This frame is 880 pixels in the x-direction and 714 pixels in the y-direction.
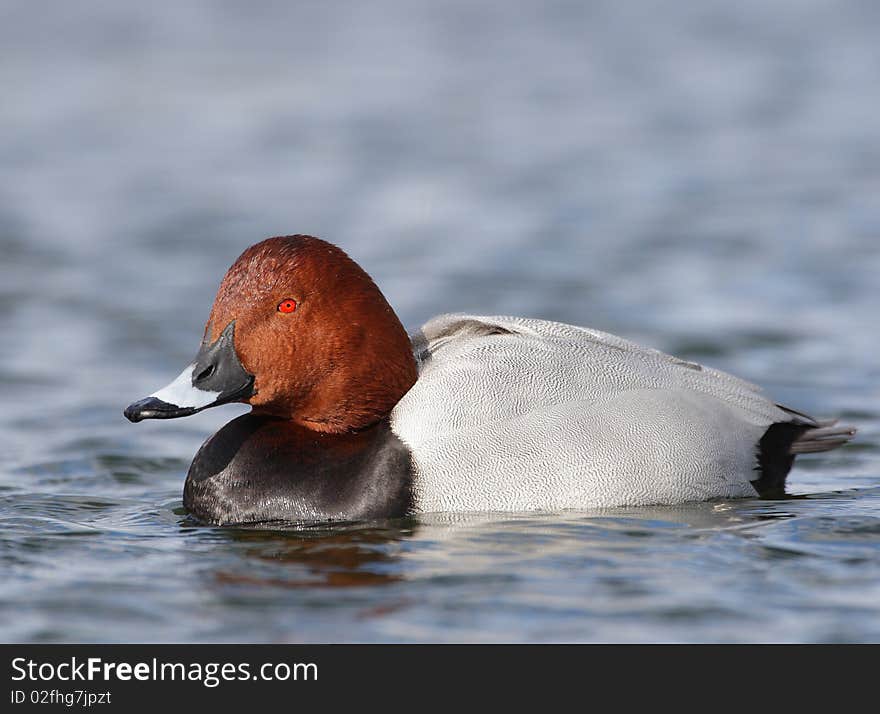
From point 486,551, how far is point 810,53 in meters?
12.5

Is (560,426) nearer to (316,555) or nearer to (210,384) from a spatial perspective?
(316,555)

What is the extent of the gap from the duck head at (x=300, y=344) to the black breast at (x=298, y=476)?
115 millimetres

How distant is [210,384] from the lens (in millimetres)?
6047

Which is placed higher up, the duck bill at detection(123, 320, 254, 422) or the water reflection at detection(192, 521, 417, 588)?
the duck bill at detection(123, 320, 254, 422)

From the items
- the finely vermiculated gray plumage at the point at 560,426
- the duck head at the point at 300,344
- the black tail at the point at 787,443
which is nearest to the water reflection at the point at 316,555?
the finely vermiculated gray plumage at the point at 560,426

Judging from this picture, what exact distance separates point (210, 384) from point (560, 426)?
146 centimetres

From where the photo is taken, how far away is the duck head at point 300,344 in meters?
6.08

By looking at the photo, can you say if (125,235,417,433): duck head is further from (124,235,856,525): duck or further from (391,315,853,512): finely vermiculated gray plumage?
(391,315,853,512): finely vermiculated gray plumage

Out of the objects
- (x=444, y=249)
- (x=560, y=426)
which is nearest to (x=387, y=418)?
(x=560, y=426)

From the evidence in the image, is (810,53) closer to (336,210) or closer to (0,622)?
(336,210)

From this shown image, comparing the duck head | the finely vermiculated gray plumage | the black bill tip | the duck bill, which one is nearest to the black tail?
the finely vermiculated gray plumage

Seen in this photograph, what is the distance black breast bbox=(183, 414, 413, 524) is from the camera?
6.02 metres

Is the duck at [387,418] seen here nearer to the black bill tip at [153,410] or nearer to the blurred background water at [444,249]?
the black bill tip at [153,410]

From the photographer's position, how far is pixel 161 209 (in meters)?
13.1
